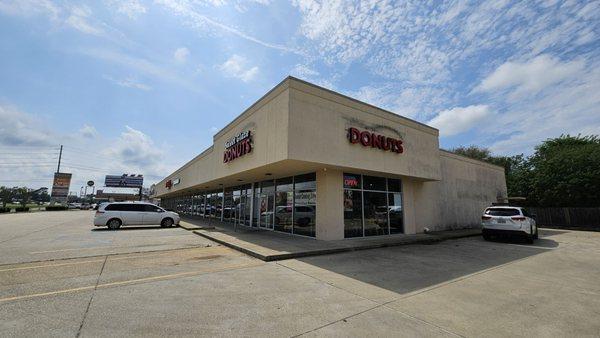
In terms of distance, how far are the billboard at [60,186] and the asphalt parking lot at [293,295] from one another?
66911 mm

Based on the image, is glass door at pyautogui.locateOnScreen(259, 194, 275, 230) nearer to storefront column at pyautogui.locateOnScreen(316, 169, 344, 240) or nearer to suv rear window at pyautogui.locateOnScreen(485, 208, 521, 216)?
storefront column at pyautogui.locateOnScreen(316, 169, 344, 240)

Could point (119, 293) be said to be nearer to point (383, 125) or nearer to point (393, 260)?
point (393, 260)

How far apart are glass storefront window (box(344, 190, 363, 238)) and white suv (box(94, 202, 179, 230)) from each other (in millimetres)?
13289

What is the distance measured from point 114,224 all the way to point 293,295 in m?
17.6

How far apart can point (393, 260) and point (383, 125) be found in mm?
7314

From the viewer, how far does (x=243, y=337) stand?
3768 mm

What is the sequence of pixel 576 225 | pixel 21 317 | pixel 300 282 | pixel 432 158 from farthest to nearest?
pixel 576 225
pixel 432 158
pixel 300 282
pixel 21 317

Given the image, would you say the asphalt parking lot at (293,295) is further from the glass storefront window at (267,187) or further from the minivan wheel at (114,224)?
the minivan wheel at (114,224)

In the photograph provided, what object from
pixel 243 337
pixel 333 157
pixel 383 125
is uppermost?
pixel 383 125

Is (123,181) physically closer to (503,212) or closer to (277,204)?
(277,204)

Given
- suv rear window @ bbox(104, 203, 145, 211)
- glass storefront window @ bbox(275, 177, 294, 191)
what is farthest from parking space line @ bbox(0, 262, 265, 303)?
suv rear window @ bbox(104, 203, 145, 211)

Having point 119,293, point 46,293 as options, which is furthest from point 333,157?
point 46,293

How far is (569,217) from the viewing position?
2447cm

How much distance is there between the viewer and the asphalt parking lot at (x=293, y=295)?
4.15 metres
